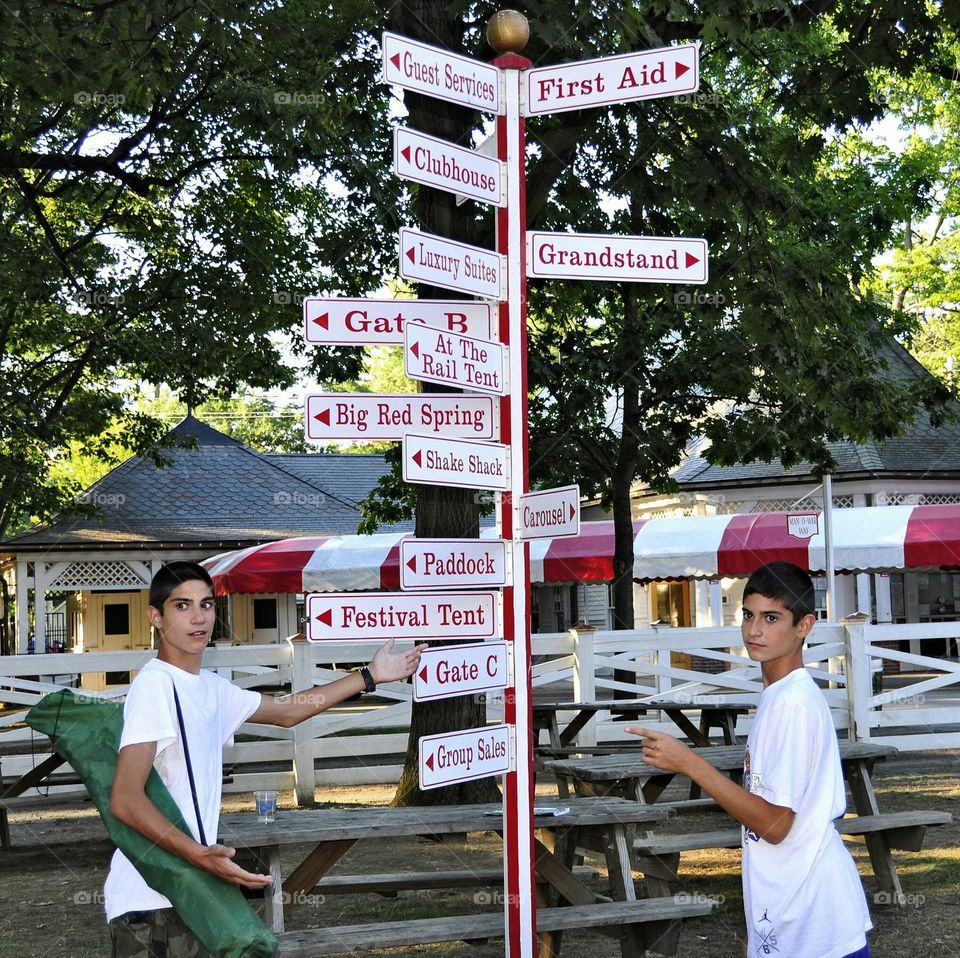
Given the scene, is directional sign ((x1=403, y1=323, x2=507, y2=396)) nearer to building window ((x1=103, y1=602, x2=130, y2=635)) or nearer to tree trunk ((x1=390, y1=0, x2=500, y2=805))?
tree trunk ((x1=390, y1=0, x2=500, y2=805))

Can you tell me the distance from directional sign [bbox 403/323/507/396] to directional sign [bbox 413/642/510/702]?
3.15 ft

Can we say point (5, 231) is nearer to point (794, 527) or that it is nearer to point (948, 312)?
point (794, 527)

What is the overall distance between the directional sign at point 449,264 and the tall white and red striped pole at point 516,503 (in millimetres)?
63

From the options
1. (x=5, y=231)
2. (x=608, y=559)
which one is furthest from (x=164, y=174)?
(x=608, y=559)

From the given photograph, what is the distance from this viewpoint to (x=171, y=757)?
339 centimetres

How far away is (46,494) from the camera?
2183 centimetres

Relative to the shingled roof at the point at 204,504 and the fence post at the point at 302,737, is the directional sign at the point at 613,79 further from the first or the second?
the shingled roof at the point at 204,504

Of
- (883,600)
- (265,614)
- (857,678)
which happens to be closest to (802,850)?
(857,678)

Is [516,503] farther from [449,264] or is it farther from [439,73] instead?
[439,73]

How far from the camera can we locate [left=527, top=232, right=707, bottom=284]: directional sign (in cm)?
491

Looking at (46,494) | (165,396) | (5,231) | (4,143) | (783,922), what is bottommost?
(783,922)

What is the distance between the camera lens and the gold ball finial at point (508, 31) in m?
5.02

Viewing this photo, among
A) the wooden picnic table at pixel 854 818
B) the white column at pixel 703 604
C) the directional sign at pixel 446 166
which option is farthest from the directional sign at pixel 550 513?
the white column at pixel 703 604

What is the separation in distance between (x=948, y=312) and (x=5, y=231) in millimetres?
25935
